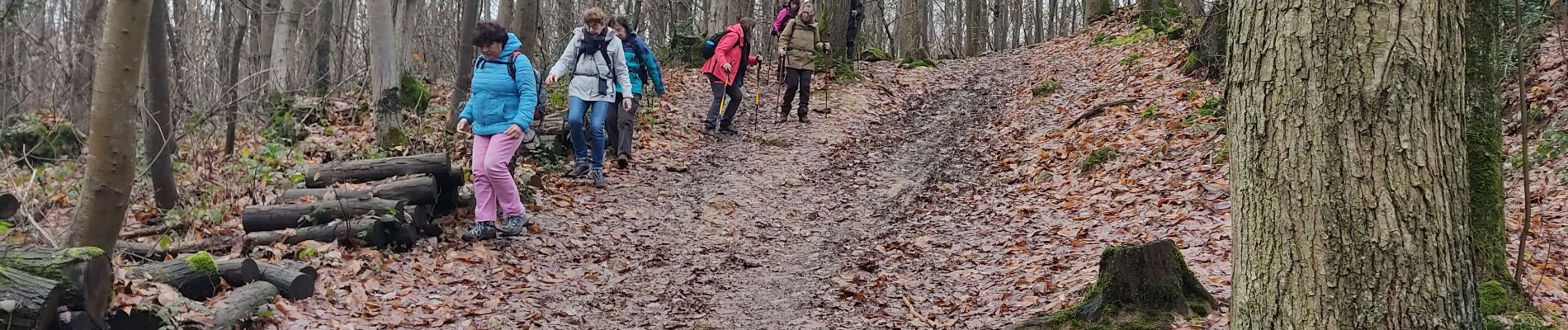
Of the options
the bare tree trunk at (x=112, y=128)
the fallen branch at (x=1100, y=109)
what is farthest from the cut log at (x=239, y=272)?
the fallen branch at (x=1100, y=109)

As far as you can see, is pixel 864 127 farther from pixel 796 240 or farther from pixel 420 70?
pixel 420 70

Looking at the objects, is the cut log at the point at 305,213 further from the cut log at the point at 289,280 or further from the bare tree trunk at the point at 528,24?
the bare tree trunk at the point at 528,24

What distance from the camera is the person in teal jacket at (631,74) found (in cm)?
954

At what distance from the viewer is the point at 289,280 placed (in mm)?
5461

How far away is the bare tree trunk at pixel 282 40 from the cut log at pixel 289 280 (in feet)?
35.6

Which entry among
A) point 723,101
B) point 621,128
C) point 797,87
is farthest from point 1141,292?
point 797,87

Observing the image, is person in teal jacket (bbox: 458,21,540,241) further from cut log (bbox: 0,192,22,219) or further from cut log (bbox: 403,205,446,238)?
cut log (bbox: 0,192,22,219)

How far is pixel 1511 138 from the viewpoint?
849cm

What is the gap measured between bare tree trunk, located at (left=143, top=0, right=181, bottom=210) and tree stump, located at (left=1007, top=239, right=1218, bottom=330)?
662cm

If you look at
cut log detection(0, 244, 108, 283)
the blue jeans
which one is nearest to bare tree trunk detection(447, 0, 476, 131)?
the blue jeans

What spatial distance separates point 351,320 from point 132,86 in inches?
63.1

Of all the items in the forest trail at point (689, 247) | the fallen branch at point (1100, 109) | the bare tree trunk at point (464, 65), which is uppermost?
the bare tree trunk at point (464, 65)

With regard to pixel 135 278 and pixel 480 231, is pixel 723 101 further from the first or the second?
pixel 135 278

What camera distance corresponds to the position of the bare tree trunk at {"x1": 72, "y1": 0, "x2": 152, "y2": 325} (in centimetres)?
470
